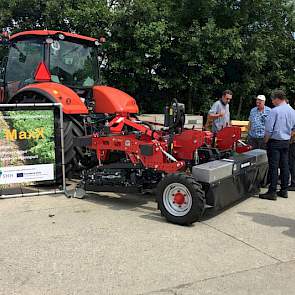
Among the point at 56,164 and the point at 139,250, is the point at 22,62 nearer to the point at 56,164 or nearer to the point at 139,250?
the point at 56,164

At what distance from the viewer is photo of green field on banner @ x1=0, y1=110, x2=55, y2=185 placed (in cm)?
635

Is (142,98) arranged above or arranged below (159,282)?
above

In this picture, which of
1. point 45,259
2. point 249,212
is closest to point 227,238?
point 249,212

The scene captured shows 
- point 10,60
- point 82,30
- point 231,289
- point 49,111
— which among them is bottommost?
point 231,289

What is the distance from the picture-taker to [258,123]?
295 inches

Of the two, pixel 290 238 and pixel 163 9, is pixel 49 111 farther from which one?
pixel 163 9

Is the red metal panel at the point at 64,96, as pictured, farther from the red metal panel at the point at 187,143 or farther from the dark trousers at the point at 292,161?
the dark trousers at the point at 292,161

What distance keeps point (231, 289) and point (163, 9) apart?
1096 cm

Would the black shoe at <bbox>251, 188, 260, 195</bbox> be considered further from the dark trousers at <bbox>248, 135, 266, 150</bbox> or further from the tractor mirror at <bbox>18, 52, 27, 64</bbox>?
the tractor mirror at <bbox>18, 52, 27, 64</bbox>

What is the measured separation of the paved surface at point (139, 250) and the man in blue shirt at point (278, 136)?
2.02 ft

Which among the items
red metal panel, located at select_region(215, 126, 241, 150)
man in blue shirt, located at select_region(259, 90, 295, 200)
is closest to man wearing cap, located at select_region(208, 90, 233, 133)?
red metal panel, located at select_region(215, 126, 241, 150)

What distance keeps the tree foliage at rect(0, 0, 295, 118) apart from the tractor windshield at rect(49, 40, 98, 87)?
4.31 m

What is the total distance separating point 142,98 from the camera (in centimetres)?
1428

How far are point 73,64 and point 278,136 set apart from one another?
3913 mm
